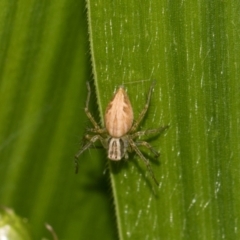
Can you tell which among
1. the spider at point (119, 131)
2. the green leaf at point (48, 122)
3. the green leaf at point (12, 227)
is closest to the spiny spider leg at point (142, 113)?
the spider at point (119, 131)

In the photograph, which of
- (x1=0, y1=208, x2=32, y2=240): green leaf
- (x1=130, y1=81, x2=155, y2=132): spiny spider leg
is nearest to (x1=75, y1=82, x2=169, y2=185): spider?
(x1=130, y1=81, x2=155, y2=132): spiny spider leg

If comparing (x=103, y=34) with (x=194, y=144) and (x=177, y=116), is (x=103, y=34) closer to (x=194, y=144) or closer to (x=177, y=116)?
(x=177, y=116)

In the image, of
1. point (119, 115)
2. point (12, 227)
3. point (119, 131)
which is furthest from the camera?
point (119, 131)

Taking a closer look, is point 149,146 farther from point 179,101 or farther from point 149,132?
point 179,101

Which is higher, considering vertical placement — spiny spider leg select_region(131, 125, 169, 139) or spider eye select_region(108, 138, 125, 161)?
spiny spider leg select_region(131, 125, 169, 139)

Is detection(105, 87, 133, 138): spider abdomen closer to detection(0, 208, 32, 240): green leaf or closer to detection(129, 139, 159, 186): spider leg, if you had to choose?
detection(129, 139, 159, 186): spider leg

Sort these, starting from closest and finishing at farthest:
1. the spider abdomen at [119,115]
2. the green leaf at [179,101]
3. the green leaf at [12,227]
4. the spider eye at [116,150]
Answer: the green leaf at [12,227] < the green leaf at [179,101] < the spider abdomen at [119,115] < the spider eye at [116,150]

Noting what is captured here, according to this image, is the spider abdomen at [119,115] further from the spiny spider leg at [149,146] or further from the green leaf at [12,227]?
the green leaf at [12,227]

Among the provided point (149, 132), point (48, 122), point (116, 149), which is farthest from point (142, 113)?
point (48, 122)

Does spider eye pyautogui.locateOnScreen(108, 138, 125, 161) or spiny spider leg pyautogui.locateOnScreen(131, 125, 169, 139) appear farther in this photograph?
spider eye pyautogui.locateOnScreen(108, 138, 125, 161)
